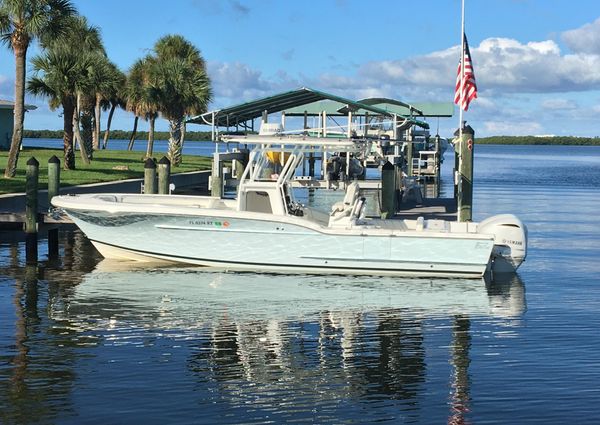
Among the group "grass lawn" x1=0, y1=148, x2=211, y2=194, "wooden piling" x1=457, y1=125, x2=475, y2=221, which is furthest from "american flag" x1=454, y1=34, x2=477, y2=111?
"grass lawn" x1=0, y1=148, x2=211, y2=194

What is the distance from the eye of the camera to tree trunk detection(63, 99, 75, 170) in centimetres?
3981

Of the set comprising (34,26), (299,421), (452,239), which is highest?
(34,26)

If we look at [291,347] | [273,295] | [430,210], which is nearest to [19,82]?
[430,210]

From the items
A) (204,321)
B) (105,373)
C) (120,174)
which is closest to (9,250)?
(204,321)

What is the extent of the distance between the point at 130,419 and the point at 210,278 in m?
8.88

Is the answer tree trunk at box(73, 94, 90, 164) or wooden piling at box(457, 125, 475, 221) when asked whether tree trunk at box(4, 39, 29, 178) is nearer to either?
tree trunk at box(73, 94, 90, 164)

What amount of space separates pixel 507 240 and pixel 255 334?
22.8ft

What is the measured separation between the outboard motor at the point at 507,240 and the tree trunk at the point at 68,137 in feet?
77.9

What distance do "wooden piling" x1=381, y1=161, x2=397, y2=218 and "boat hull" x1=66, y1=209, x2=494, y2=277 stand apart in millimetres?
7662

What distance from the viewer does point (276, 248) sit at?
62.5ft

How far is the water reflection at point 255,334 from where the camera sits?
36.7 feet

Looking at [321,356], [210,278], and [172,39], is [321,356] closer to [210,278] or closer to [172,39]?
[210,278]

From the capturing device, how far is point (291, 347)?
45.0 feet

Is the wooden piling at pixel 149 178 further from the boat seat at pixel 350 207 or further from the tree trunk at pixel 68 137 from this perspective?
the tree trunk at pixel 68 137
